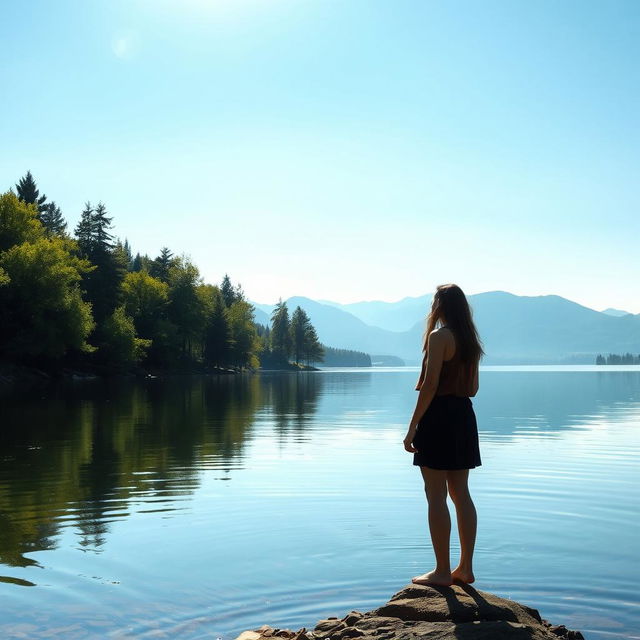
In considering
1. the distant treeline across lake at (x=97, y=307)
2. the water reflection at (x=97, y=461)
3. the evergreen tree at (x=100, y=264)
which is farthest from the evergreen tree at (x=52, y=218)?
the water reflection at (x=97, y=461)

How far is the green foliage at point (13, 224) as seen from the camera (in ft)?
196

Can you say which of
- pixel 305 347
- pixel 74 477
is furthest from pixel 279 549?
pixel 305 347

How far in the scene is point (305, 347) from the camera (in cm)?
15188

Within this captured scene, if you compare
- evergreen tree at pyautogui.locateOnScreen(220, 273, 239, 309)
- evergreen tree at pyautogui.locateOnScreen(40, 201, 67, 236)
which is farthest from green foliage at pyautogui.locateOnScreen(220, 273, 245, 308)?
evergreen tree at pyautogui.locateOnScreen(40, 201, 67, 236)

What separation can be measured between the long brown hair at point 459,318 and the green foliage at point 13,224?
194ft

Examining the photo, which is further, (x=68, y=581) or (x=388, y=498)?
(x=388, y=498)

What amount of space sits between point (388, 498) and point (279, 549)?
384cm

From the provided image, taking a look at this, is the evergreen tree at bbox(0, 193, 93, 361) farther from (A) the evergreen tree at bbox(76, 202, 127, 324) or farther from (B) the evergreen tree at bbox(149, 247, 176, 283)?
(B) the evergreen tree at bbox(149, 247, 176, 283)

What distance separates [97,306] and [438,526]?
7222cm

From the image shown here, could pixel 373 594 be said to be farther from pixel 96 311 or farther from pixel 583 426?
pixel 96 311

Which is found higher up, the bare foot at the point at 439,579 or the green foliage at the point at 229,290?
the green foliage at the point at 229,290

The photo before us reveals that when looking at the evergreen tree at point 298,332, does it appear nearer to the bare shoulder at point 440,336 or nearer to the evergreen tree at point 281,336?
the evergreen tree at point 281,336

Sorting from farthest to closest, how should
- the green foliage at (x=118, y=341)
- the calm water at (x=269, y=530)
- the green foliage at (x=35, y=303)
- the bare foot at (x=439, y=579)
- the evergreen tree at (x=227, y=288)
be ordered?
the evergreen tree at (x=227, y=288), the green foliage at (x=118, y=341), the green foliage at (x=35, y=303), the calm water at (x=269, y=530), the bare foot at (x=439, y=579)

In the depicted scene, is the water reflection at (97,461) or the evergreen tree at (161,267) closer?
the water reflection at (97,461)
